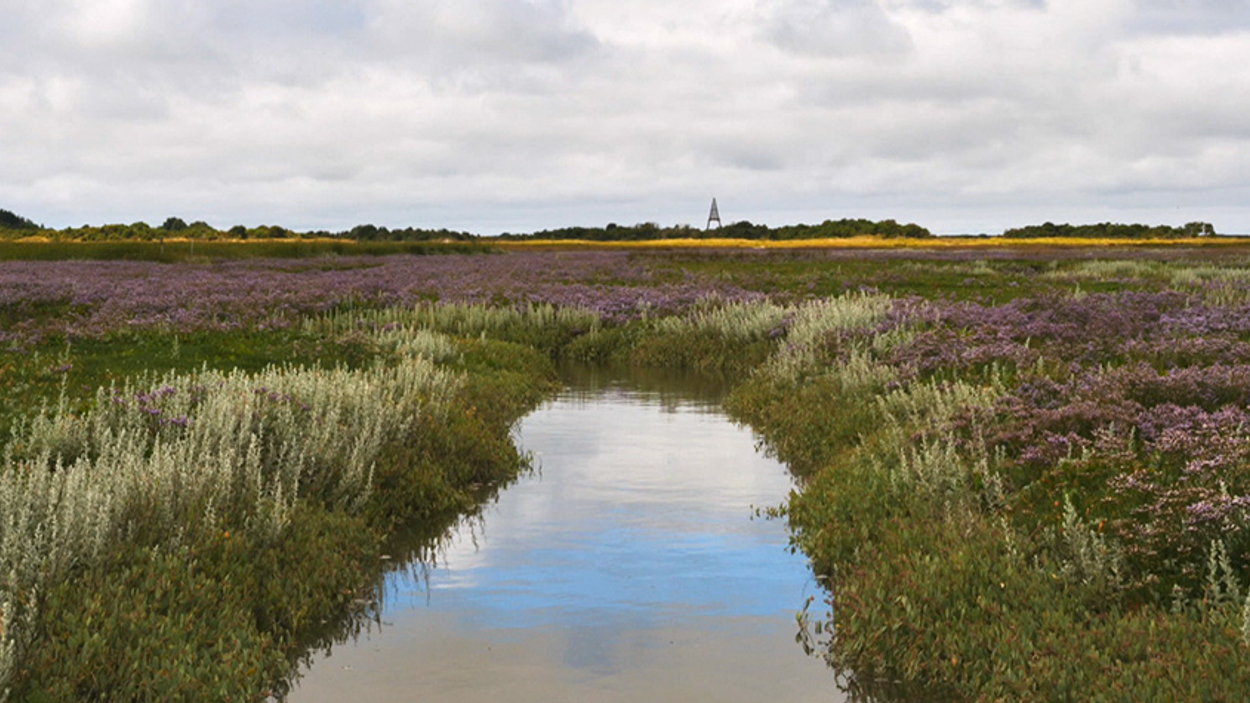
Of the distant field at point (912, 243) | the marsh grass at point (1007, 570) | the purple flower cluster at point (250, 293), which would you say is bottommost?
the marsh grass at point (1007, 570)

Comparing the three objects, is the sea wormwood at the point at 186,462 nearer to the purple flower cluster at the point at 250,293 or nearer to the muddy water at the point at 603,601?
the muddy water at the point at 603,601

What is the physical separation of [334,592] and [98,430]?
135 inches

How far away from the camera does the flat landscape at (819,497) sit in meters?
6.57

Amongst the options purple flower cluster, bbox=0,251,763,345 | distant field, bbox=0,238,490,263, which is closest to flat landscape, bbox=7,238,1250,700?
purple flower cluster, bbox=0,251,763,345

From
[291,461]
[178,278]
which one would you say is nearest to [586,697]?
[291,461]

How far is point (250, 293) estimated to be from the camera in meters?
32.2

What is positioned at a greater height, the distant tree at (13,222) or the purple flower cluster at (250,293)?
the distant tree at (13,222)

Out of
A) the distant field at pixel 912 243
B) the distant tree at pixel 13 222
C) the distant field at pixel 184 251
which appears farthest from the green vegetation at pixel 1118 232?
the distant tree at pixel 13 222

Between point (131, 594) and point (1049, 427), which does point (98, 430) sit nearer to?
point (131, 594)

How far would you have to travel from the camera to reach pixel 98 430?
10.4 meters

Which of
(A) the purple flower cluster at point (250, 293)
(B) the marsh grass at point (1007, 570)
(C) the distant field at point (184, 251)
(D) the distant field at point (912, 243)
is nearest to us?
(B) the marsh grass at point (1007, 570)

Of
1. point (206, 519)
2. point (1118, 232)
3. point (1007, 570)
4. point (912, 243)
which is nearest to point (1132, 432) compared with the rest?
point (1007, 570)

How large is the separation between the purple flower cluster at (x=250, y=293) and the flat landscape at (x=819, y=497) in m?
4.35

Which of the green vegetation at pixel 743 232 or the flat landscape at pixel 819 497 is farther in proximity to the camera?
the green vegetation at pixel 743 232
